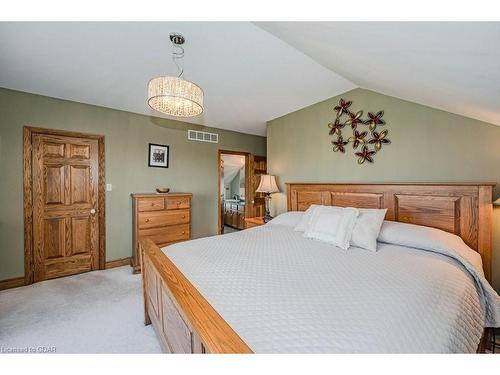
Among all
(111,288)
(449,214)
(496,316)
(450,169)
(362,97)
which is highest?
(362,97)

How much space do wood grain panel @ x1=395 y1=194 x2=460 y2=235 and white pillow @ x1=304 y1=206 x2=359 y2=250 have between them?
2.05 ft

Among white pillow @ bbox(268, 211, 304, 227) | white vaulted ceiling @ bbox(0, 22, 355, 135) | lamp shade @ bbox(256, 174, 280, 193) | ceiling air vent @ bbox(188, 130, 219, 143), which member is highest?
white vaulted ceiling @ bbox(0, 22, 355, 135)

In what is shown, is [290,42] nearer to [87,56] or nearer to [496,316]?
[87,56]

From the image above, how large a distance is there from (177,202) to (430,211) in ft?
10.3

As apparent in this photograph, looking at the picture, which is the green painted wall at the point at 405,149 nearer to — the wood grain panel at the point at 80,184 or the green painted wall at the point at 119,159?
the green painted wall at the point at 119,159

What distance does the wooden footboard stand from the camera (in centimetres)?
75

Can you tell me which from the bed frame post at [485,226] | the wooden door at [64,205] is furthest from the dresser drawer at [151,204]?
the bed frame post at [485,226]

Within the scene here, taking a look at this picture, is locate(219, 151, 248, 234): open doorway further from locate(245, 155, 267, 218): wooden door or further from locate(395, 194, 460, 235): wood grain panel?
locate(395, 194, 460, 235): wood grain panel

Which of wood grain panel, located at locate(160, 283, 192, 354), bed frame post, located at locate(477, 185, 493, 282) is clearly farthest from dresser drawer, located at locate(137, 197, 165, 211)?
bed frame post, located at locate(477, 185, 493, 282)

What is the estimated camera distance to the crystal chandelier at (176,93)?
158 cm

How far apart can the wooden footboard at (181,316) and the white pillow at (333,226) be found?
125 centimetres

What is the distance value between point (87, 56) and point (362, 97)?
2.91 m

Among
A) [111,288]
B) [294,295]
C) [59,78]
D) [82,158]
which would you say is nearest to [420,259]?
[294,295]
